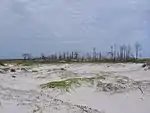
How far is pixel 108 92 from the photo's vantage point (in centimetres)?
1431

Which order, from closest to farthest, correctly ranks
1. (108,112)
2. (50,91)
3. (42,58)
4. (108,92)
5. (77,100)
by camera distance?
(108,112), (77,100), (108,92), (50,91), (42,58)

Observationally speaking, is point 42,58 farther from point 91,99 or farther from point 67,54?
point 91,99

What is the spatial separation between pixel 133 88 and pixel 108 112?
250 inches

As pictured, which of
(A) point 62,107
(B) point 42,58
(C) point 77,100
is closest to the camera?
(A) point 62,107

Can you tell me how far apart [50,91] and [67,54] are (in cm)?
10318

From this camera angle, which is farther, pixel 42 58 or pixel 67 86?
pixel 42 58

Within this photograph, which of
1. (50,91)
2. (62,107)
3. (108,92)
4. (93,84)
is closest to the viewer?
(62,107)

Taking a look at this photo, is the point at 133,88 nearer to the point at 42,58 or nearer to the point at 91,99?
the point at 91,99

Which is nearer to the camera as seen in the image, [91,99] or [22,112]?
[22,112]

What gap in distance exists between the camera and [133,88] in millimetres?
15711

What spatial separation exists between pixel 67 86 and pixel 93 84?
6.06ft

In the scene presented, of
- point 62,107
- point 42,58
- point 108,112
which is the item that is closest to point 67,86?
point 62,107

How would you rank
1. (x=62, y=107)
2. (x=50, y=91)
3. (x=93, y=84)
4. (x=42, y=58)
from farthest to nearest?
(x=42, y=58) < (x=93, y=84) < (x=50, y=91) < (x=62, y=107)

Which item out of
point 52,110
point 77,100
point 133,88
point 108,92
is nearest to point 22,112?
point 52,110
